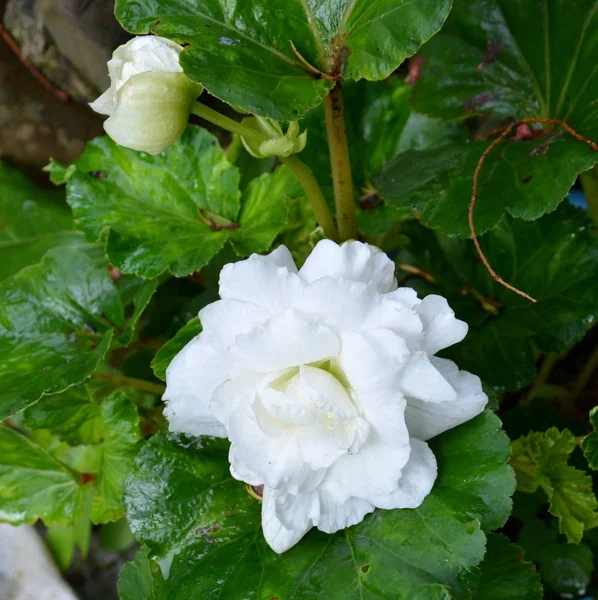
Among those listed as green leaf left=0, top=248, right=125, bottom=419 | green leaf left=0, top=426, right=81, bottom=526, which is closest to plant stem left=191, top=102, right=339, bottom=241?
green leaf left=0, top=248, right=125, bottom=419

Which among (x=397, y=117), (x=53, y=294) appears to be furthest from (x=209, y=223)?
(x=397, y=117)

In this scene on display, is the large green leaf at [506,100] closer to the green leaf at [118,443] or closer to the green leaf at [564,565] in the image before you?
the green leaf at [118,443]

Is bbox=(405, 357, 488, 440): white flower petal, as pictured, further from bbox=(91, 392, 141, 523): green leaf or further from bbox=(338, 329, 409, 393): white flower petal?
bbox=(91, 392, 141, 523): green leaf

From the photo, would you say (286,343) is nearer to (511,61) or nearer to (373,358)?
(373,358)

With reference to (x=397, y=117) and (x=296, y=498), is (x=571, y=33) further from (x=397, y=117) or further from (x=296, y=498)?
(x=296, y=498)

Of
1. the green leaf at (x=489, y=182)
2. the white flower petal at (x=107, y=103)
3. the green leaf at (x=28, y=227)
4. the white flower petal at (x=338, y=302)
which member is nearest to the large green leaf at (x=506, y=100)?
the green leaf at (x=489, y=182)

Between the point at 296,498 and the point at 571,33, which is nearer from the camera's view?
the point at 296,498
